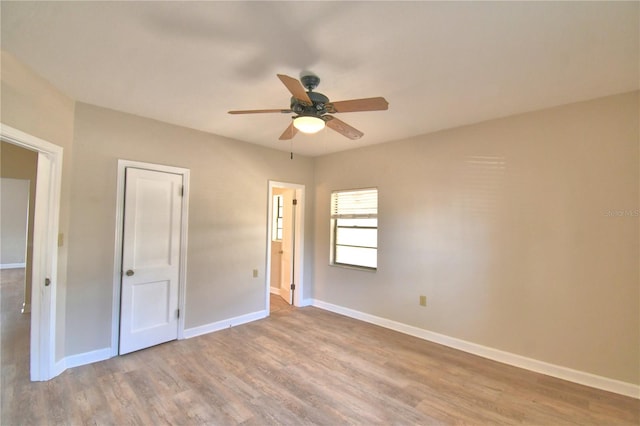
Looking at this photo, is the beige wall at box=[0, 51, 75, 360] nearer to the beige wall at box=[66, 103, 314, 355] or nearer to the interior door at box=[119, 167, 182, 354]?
the beige wall at box=[66, 103, 314, 355]

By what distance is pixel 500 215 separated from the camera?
3145 millimetres

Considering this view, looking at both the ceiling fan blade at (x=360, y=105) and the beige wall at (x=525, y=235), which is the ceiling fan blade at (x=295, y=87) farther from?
the beige wall at (x=525, y=235)

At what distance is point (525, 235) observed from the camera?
2.98 meters

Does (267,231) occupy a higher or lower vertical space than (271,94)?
lower

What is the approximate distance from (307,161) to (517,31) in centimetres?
368

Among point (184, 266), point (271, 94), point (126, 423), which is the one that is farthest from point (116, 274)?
point (271, 94)

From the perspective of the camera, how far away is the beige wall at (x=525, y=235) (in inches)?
99.8

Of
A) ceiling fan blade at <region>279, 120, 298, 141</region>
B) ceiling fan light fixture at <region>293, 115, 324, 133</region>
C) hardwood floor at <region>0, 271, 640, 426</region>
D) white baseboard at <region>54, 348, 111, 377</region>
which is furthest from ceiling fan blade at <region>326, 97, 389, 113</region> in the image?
white baseboard at <region>54, 348, 111, 377</region>

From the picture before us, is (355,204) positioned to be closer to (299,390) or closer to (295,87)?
(299,390)

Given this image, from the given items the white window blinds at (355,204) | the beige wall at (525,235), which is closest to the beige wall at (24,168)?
the white window blinds at (355,204)

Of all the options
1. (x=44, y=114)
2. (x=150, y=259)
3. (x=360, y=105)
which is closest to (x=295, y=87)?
(x=360, y=105)

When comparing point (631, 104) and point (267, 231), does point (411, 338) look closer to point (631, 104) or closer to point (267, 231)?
point (267, 231)

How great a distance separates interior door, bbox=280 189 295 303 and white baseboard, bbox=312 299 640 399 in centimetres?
149

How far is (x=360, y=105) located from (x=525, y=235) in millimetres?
2291
